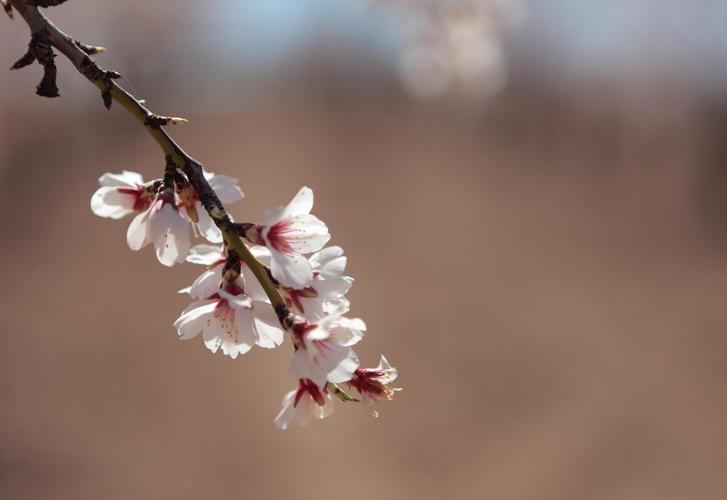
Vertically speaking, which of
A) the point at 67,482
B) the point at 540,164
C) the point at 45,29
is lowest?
the point at 67,482

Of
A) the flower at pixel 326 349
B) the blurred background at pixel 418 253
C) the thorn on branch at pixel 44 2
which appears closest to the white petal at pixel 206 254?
the flower at pixel 326 349

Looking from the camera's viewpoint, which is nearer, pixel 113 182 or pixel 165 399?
pixel 113 182

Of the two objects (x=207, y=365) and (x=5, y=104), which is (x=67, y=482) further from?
(x=5, y=104)

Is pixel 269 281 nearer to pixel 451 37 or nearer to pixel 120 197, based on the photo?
pixel 120 197

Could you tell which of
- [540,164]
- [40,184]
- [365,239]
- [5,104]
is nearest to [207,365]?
[365,239]

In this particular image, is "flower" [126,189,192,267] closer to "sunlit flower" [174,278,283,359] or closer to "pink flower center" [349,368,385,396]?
"sunlit flower" [174,278,283,359]

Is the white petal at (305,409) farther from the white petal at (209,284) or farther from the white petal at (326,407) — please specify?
the white petal at (209,284)

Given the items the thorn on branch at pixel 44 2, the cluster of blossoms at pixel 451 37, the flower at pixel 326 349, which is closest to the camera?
the flower at pixel 326 349

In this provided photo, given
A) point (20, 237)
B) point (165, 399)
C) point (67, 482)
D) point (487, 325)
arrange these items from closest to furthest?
point (67, 482) < point (165, 399) < point (487, 325) < point (20, 237)
